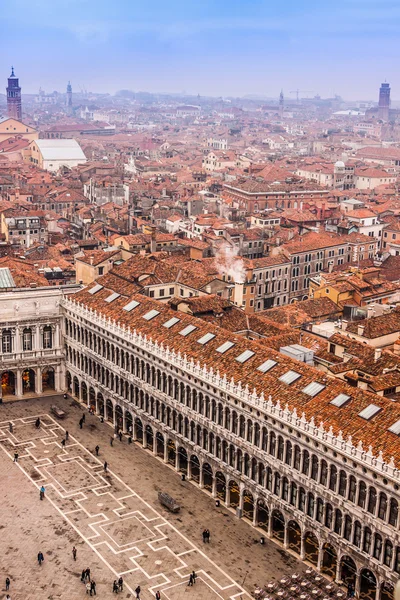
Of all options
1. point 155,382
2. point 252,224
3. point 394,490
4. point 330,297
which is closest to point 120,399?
point 155,382

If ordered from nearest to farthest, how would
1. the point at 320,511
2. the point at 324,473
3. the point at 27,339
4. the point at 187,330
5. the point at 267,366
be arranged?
→ the point at 324,473 < the point at 320,511 < the point at 267,366 < the point at 187,330 < the point at 27,339

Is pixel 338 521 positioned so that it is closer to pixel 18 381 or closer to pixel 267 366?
pixel 267 366

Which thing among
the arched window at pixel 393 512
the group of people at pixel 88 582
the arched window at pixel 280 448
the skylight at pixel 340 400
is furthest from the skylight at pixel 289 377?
the group of people at pixel 88 582

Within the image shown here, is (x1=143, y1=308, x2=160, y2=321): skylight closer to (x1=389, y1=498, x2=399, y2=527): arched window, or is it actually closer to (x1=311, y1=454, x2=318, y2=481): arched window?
(x1=311, y1=454, x2=318, y2=481): arched window

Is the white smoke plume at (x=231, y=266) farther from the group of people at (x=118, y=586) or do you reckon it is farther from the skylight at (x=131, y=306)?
the group of people at (x=118, y=586)

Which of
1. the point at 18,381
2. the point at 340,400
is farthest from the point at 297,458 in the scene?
the point at 18,381

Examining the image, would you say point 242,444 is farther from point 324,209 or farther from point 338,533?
point 324,209

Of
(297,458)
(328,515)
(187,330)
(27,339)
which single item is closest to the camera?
(328,515)

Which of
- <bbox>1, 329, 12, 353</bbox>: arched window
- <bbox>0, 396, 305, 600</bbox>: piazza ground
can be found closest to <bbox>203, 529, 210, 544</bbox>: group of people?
<bbox>0, 396, 305, 600</bbox>: piazza ground
